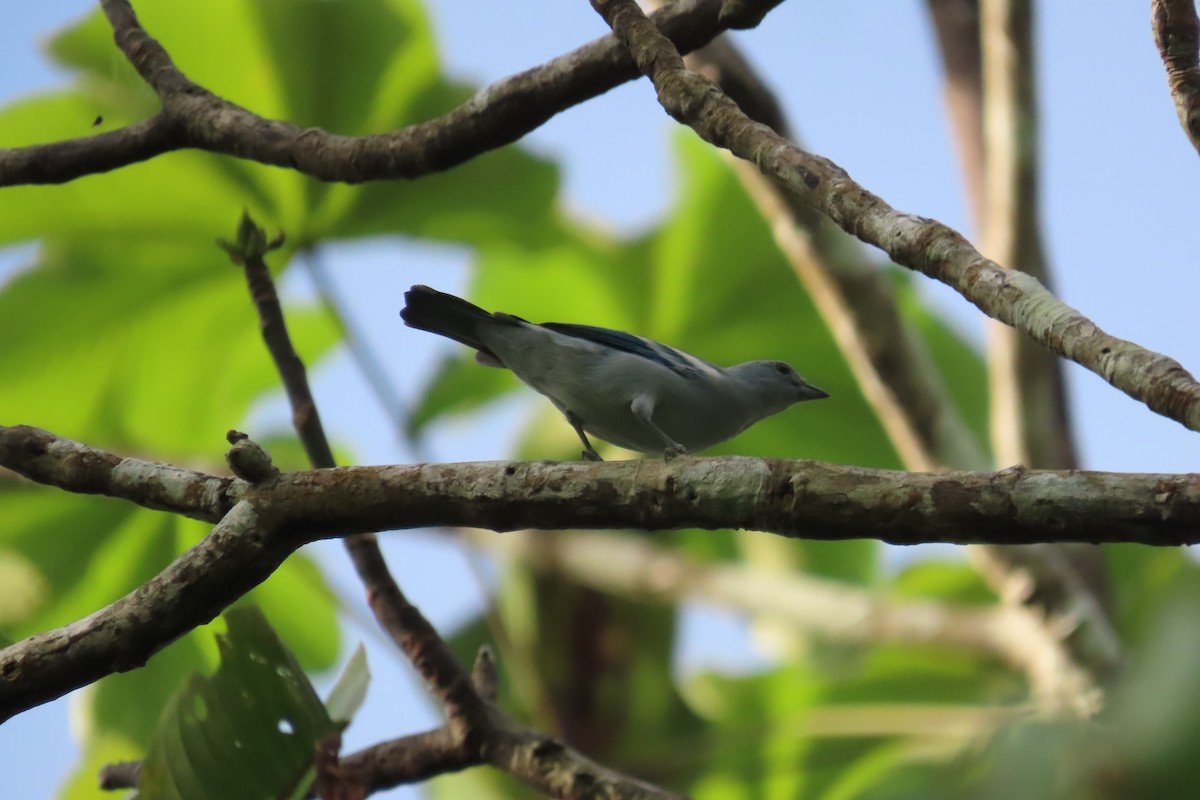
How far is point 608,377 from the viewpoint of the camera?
4.29 meters

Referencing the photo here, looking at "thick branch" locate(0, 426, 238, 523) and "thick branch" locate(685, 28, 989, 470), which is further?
"thick branch" locate(685, 28, 989, 470)

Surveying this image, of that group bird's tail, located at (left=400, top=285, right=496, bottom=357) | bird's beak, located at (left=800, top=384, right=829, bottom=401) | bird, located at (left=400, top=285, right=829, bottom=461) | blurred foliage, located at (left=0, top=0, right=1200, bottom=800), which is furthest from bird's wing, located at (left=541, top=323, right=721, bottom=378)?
blurred foliage, located at (left=0, top=0, right=1200, bottom=800)

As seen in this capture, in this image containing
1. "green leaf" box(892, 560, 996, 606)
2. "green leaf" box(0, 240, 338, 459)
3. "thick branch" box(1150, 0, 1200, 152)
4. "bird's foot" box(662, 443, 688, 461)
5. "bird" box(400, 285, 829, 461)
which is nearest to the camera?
"thick branch" box(1150, 0, 1200, 152)

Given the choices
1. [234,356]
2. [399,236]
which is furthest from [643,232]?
[234,356]

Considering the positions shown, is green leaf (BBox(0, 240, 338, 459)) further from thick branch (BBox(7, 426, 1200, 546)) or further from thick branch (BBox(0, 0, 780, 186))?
thick branch (BBox(7, 426, 1200, 546))

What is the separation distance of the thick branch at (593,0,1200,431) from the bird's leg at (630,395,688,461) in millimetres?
1142

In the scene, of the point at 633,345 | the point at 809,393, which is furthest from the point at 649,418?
the point at 809,393

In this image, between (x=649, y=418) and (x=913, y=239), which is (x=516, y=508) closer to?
(x=913, y=239)

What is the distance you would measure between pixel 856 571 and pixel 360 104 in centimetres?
488

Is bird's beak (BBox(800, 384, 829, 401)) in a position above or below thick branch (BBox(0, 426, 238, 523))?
above

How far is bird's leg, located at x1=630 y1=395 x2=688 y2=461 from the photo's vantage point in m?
4.13

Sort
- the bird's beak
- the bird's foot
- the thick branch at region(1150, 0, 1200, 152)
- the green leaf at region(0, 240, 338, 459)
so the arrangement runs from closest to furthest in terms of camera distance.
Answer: the thick branch at region(1150, 0, 1200, 152) < the bird's foot < the bird's beak < the green leaf at region(0, 240, 338, 459)

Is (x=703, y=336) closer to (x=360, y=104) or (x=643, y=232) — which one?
(x=643, y=232)

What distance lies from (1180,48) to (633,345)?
85.5 inches
